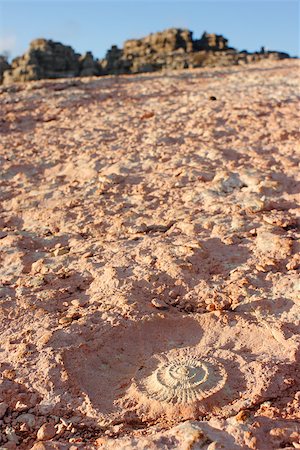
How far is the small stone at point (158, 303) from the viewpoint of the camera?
2.09 m

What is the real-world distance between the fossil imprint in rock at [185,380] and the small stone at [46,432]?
300 mm

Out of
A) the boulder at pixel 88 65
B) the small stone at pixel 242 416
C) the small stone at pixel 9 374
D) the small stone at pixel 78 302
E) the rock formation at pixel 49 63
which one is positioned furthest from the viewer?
the boulder at pixel 88 65

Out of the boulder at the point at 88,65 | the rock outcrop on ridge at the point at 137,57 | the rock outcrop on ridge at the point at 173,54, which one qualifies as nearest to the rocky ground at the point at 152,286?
the rock outcrop on ridge at the point at 137,57

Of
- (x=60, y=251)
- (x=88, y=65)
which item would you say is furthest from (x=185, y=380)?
(x=88, y=65)

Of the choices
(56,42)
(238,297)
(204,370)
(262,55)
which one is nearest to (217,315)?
(238,297)

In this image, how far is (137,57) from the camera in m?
16.5

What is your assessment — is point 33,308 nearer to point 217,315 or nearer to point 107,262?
point 107,262

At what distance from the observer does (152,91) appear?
5.51 metres

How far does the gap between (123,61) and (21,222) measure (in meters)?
13.0

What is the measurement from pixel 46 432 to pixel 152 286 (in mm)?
789

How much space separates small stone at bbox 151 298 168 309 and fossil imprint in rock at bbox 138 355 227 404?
30 cm

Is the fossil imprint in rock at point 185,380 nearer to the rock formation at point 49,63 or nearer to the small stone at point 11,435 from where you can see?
the small stone at point 11,435

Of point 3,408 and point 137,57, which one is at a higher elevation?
point 137,57

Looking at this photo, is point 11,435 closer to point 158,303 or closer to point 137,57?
point 158,303
